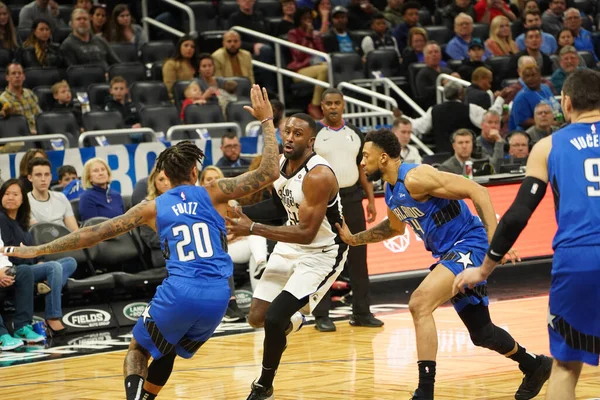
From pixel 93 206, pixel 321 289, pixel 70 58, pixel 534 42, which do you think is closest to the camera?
pixel 321 289

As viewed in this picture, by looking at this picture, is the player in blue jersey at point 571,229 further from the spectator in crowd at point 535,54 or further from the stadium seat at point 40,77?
the spectator in crowd at point 535,54

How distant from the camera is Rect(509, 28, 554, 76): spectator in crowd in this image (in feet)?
54.4

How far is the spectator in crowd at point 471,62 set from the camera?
651 inches

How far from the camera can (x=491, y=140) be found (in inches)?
555

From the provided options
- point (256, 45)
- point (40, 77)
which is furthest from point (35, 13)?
point (256, 45)

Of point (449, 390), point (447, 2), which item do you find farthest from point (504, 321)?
point (447, 2)

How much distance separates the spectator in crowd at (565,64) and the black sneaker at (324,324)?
25.0ft

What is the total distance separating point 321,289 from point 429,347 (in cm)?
132

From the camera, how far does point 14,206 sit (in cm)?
1052

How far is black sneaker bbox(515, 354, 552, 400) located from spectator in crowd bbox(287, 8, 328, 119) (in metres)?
9.68

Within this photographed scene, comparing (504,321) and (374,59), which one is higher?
(374,59)

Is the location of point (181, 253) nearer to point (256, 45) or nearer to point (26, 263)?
point (26, 263)

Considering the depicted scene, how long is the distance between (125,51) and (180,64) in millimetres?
1238

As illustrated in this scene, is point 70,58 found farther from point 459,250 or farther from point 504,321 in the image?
point 459,250
